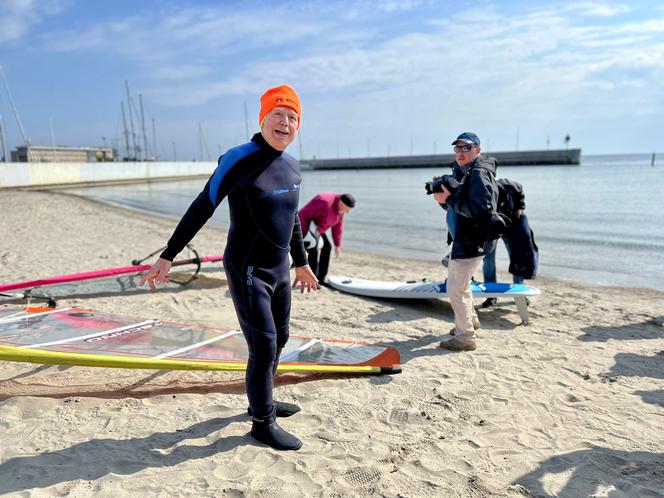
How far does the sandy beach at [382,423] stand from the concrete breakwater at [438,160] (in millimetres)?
98195

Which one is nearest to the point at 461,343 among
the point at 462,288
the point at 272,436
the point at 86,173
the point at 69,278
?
the point at 462,288

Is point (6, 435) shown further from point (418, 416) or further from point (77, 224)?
point (77, 224)

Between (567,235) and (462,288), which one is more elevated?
(462,288)

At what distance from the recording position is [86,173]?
137 ft

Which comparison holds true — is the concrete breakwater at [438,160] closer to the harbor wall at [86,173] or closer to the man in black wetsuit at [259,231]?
the harbor wall at [86,173]

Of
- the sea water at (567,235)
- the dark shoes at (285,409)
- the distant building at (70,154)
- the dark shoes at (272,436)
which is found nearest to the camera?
the dark shoes at (272,436)

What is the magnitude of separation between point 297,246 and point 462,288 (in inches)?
82.7

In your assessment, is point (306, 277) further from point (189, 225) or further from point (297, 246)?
point (189, 225)

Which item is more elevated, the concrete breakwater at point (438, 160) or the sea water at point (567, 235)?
the concrete breakwater at point (438, 160)

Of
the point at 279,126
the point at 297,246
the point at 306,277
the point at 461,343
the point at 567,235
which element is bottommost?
the point at 567,235

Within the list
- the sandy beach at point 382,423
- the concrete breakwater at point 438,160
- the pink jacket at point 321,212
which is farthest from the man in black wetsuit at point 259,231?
the concrete breakwater at point 438,160

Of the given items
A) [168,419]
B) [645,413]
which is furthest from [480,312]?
[168,419]

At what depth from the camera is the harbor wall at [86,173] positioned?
1267 inches

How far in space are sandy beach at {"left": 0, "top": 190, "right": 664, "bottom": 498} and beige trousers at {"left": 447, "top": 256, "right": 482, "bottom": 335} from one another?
0.34 m
